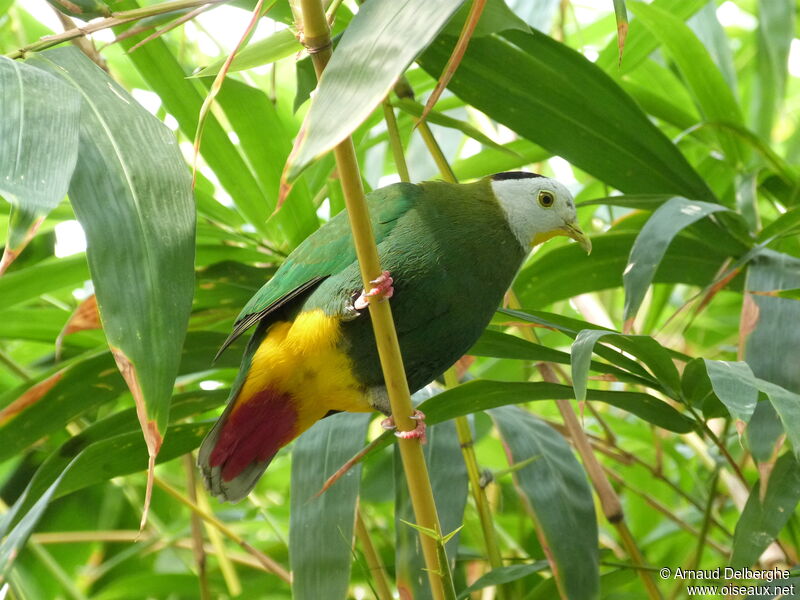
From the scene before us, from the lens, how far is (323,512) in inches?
56.6

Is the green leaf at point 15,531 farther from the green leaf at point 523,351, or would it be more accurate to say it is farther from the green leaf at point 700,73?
the green leaf at point 700,73

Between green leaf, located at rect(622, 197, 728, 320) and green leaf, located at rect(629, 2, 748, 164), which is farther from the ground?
green leaf, located at rect(629, 2, 748, 164)

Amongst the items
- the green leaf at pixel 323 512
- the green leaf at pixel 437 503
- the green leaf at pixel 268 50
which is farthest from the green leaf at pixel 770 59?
the green leaf at pixel 268 50

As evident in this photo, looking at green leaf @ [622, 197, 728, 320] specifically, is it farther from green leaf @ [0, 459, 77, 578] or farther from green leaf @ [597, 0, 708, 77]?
green leaf @ [0, 459, 77, 578]

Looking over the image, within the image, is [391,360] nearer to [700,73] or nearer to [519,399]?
[519,399]

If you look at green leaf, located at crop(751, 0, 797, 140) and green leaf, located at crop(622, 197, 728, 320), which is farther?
green leaf, located at crop(751, 0, 797, 140)

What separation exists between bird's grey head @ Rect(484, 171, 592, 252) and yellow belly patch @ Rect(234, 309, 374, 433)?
0.41m

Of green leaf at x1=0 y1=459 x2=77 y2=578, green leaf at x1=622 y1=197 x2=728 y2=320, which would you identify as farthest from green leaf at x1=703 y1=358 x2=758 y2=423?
green leaf at x1=0 y1=459 x2=77 y2=578

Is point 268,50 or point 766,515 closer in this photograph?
point 268,50

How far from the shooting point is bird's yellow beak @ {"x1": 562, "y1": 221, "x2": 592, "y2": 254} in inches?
64.7

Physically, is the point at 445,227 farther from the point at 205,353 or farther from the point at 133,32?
the point at 133,32

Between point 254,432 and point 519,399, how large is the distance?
1.46 ft

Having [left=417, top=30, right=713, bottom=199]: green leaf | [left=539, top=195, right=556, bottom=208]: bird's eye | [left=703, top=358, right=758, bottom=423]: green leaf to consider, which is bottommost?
[left=703, top=358, right=758, bottom=423]: green leaf

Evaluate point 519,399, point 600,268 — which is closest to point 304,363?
point 519,399
